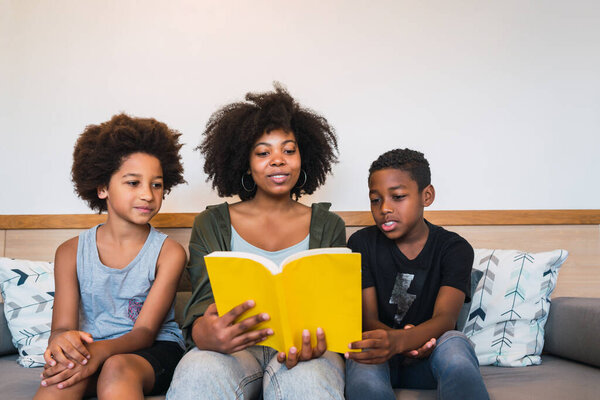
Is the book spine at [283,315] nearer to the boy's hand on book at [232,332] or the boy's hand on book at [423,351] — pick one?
the boy's hand on book at [232,332]

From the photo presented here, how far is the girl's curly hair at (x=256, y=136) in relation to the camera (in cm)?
163

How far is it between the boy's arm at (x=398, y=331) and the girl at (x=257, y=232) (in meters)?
0.11

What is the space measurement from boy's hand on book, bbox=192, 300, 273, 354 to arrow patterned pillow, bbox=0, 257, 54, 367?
79 centimetres

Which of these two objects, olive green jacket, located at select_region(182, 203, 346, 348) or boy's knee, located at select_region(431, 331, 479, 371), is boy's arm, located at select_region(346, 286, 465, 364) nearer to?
boy's knee, located at select_region(431, 331, 479, 371)

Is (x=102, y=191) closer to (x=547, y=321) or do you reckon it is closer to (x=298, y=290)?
(x=298, y=290)

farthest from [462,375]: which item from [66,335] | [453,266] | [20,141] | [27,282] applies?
[20,141]

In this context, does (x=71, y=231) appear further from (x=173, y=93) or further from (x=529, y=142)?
(x=529, y=142)

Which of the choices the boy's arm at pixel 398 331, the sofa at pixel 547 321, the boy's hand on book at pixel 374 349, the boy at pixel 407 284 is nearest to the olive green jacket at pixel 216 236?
the boy at pixel 407 284

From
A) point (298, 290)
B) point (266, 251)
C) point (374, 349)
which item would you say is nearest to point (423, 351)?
point (374, 349)

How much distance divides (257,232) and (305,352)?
546mm

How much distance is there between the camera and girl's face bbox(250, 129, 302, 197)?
1.57 metres

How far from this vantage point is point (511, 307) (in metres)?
1.72

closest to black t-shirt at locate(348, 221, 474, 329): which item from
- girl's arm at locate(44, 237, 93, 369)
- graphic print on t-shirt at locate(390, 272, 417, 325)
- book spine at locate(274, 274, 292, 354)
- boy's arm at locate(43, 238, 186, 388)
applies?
graphic print on t-shirt at locate(390, 272, 417, 325)

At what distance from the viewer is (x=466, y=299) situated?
1.53m
